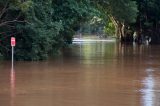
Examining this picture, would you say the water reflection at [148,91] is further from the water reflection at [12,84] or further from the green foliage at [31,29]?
the green foliage at [31,29]

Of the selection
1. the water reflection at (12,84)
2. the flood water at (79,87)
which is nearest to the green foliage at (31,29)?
the flood water at (79,87)

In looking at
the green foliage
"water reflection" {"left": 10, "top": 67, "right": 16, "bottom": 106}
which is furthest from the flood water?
the green foliage

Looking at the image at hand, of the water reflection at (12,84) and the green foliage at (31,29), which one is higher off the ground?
the green foliage at (31,29)

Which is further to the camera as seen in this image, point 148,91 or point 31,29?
point 31,29

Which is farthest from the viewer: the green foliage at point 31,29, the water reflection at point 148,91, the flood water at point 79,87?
the green foliage at point 31,29

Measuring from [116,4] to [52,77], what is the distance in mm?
28023

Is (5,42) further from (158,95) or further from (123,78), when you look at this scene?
(158,95)

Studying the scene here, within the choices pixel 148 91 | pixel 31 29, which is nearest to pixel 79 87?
pixel 148 91

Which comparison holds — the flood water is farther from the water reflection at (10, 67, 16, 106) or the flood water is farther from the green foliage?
the green foliage

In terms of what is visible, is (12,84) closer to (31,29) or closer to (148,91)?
(148,91)

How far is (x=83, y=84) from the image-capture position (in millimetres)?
18453

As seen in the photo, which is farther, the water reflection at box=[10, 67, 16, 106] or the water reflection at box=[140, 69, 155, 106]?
the water reflection at box=[10, 67, 16, 106]

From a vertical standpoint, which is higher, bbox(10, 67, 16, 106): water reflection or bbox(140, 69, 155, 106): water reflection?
bbox(10, 67, 16, 106): water reflection

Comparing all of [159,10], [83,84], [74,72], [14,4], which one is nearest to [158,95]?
[83,84]
